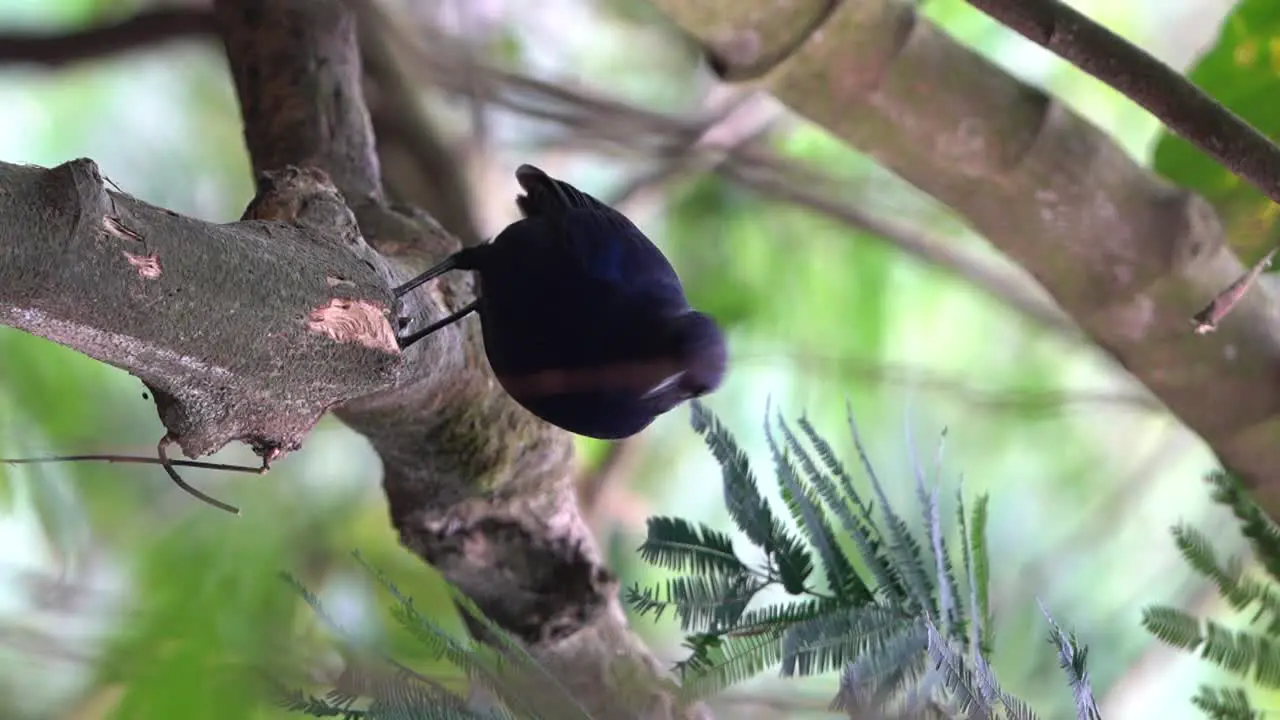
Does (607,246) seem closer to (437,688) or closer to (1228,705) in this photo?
(437,688)

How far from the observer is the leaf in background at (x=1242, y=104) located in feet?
5.18

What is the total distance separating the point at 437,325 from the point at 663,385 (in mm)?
237

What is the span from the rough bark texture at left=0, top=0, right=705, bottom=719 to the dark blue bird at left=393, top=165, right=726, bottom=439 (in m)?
0.07

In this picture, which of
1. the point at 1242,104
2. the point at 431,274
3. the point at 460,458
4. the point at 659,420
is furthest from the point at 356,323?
the point at 659,420

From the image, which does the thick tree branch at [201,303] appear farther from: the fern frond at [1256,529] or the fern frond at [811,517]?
the fern frond at [1256,529]

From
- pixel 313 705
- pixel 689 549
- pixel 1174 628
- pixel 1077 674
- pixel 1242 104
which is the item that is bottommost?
pixel 313 705

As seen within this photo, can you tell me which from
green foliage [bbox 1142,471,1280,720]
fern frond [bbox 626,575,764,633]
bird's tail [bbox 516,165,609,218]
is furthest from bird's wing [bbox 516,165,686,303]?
green foliage [bbox 1142,471,1280,720]

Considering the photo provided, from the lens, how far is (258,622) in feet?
4.54

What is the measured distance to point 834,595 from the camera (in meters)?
1.05

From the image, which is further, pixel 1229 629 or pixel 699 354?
pixel 1229 629

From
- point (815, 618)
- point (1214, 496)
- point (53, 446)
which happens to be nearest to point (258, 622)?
point (53, 446)

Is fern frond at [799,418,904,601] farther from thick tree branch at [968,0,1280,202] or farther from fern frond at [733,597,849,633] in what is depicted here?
thick tree branch at [968,0,1280,202]

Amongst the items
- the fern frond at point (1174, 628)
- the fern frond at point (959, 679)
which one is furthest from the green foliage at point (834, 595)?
the fern frond at point (1174, 628)

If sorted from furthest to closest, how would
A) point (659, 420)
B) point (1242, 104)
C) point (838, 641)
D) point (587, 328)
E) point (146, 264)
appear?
point (659, 420) → point (1242, 104) → point (587, 328) → point (838, 641) → point (146, 264)
